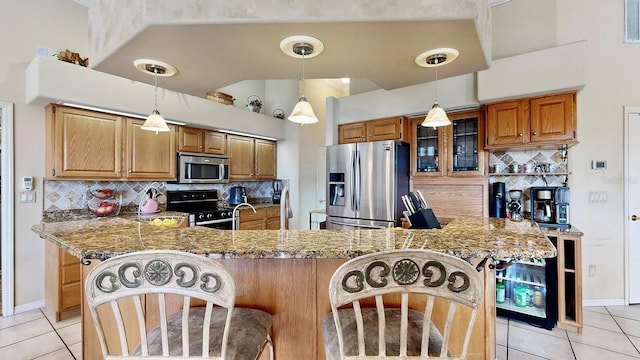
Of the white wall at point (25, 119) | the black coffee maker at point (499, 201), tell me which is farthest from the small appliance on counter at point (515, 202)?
the white wall at point (25, 119)

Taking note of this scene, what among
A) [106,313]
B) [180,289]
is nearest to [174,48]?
[180,289]

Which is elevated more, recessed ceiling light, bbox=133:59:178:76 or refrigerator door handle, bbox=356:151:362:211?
recessed ceiling light, bbox=133:59:178:76

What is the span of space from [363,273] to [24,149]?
3.68 metres

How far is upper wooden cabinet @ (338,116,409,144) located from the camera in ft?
12.3

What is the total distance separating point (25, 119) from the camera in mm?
2906

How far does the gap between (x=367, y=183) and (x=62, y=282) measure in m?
3.25

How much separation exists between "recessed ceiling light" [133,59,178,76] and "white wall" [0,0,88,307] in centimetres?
200

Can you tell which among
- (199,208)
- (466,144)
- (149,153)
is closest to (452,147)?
(466,144)

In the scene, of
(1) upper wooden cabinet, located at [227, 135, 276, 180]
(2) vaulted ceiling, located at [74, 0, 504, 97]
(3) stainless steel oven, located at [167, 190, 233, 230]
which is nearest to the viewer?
(2) vaulted ceiling, located at [74, 0, 504, 97]

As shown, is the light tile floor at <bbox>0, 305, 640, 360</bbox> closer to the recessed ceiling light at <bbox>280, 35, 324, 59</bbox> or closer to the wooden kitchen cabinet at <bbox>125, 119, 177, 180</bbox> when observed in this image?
the wooden kitchen cabinet at <bbox>125, 119, 177, 180</bbox>

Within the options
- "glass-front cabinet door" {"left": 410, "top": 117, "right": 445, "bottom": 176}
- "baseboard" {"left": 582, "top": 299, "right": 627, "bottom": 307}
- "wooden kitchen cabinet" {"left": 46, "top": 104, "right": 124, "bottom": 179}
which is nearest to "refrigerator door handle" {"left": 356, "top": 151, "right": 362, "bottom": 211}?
"glass-front cabinet door" {"left": 410, "top": 117, "right": 445, "bottom": 176}

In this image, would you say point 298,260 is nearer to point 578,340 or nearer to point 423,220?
point 423,220

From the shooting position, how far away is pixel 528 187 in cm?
322

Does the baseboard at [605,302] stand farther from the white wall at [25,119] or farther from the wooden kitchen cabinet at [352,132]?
the white wall at [25,119]
